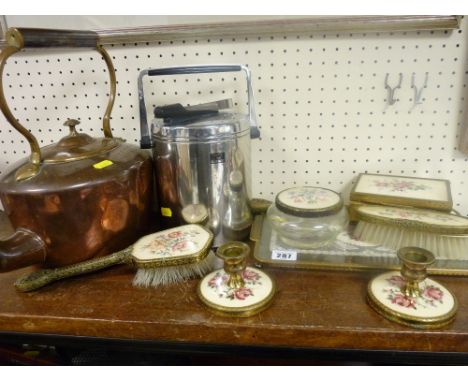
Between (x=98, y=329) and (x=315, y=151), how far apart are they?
0.59 metres

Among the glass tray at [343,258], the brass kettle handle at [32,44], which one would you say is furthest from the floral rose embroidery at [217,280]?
the brass kettle handle at [32,44]

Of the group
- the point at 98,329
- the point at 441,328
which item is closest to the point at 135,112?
the point at 98,329

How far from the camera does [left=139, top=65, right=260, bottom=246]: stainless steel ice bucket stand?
65 centimetres

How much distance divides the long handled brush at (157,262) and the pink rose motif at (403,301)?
30 centimetres

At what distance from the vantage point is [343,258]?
25.8 inches

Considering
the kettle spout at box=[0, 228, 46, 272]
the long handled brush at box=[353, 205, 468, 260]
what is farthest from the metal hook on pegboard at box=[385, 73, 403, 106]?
the kettle spout at box=[0, 228, 46, 272]

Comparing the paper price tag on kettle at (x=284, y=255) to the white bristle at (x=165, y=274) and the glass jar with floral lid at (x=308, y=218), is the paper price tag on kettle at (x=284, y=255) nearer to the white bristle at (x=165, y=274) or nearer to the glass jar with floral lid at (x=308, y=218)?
the glass jar with floral lid at (x=308, y=218)

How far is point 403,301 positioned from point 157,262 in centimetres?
39

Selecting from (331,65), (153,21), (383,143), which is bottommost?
(383,143)

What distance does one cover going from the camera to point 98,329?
55cm

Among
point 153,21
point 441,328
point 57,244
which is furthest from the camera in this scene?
point 153,21

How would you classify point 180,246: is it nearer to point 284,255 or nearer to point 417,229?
point 284,255

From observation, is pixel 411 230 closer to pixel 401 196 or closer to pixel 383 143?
pixel 401 196

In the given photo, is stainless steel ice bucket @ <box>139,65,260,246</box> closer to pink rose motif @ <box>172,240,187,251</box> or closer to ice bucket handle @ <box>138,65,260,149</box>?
ice bucket handle @ <box>138,65,260,149</box>
